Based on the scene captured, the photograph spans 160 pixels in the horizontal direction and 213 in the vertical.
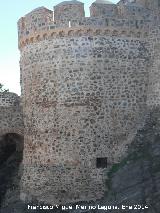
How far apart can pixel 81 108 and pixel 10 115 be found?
207 inches

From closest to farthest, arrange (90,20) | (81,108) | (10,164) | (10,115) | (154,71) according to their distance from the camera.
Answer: (81,108) → (90,20) → (154,71) → (10,115) → (10,164)

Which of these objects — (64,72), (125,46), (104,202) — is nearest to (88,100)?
(64,72)

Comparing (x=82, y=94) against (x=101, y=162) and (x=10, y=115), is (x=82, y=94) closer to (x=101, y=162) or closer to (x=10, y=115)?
(x=101, y=162)

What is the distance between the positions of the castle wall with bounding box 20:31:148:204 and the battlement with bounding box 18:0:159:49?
0.20m

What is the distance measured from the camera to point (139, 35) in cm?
1576

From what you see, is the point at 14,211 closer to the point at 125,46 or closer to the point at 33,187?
the point at 33,187

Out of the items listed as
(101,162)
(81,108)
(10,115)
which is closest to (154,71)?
(81,108)

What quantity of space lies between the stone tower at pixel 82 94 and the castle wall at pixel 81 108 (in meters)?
0.03

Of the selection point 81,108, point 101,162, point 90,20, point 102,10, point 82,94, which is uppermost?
point 102,10

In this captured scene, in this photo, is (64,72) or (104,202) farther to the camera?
(64,72)

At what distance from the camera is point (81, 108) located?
591 inches

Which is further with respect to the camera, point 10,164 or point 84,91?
point 10,164

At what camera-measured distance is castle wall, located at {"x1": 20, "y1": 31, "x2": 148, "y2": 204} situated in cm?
1490

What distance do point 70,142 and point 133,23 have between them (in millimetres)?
4433
